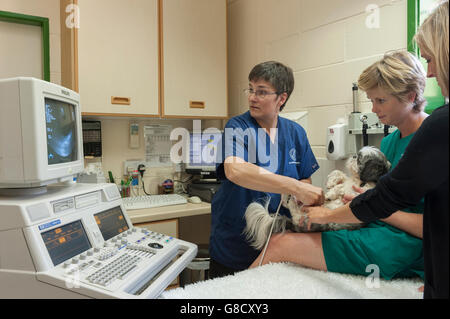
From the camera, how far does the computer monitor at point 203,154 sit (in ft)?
8.80

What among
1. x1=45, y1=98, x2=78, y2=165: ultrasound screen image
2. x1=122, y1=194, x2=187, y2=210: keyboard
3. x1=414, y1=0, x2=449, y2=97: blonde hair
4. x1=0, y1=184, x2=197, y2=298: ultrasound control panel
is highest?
x1=414, y1=0, x2=449, y2=97: blonde hair

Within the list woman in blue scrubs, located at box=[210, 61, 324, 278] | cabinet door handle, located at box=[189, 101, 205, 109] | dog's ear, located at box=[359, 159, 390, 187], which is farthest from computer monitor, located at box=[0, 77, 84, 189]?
cabinet door handle, located at box=[189, 101, 205, 109]

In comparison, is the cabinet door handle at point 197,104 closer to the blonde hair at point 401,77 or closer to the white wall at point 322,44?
the white wall at point 322,44

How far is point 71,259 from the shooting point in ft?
3.10

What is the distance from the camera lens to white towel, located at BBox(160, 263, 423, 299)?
1.03 m

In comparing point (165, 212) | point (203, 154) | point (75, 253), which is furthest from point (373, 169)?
point (203, 154)

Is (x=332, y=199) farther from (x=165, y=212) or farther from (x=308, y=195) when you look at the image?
(x=165, y=212)

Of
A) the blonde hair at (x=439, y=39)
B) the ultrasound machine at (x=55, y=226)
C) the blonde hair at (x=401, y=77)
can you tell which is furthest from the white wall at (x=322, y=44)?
the ultrasound machine at (x=55, y=226)

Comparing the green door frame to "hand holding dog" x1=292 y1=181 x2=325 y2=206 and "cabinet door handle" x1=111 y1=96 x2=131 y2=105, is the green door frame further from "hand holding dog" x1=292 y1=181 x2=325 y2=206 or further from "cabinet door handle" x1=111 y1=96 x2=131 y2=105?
"hand holding dog" x1=292 y1=181 x2=325 y2=206

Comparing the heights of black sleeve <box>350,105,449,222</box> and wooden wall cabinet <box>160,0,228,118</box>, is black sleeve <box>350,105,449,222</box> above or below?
below

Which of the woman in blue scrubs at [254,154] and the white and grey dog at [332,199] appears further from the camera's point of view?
the woman in blue scrubs at [254,154]

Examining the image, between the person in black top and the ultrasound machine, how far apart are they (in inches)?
26.5

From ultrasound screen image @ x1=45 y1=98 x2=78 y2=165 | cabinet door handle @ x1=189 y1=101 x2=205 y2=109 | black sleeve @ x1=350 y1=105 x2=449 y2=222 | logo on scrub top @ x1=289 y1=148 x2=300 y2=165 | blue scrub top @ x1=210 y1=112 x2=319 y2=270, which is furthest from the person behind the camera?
cabinet door handle @ x1=189 y1=101 x2=205 y2=109

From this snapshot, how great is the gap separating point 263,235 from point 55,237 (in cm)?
78
